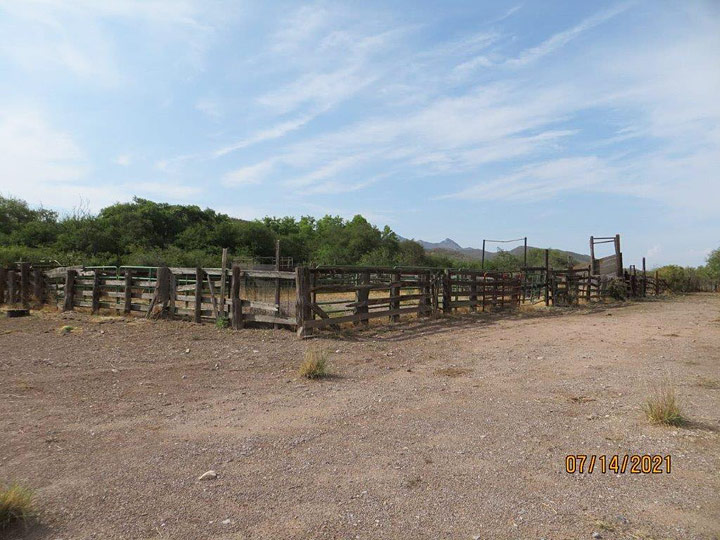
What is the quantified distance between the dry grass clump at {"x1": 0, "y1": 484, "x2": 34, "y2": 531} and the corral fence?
7203 millimetres

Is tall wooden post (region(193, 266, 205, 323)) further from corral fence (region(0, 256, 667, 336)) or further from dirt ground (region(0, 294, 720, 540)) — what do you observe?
dirt ground (region(0, 294, 720, 540))

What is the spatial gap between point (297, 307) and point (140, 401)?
492 centimetres

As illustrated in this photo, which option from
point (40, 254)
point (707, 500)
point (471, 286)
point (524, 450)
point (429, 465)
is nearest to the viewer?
point (707, 500)

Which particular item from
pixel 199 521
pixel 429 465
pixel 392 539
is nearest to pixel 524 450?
pixel 429 465

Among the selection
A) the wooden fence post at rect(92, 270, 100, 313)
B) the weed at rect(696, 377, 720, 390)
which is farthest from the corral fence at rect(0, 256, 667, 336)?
the weed at rect(696, 377, 720, 390)

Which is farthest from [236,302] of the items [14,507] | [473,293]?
[473,293]

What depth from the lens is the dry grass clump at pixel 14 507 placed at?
2.68 metres

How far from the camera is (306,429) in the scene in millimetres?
4516

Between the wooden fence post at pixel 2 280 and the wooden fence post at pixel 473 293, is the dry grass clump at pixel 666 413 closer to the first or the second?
the wooden fence post at pixel 473 293

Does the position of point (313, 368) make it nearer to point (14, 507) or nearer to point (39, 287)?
point (14, 507)

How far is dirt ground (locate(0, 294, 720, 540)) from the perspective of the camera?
113 inches

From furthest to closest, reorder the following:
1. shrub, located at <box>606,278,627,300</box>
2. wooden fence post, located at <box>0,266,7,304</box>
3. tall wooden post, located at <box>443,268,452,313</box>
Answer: shrub, located at <box>606,278,627,300</box> < wooden fence post, located at <box>0,266,7,304</box> < tall wooden post, located at <box>443,268,452,313</box>

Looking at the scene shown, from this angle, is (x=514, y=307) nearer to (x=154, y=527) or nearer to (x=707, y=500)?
(x=707, y=500)
